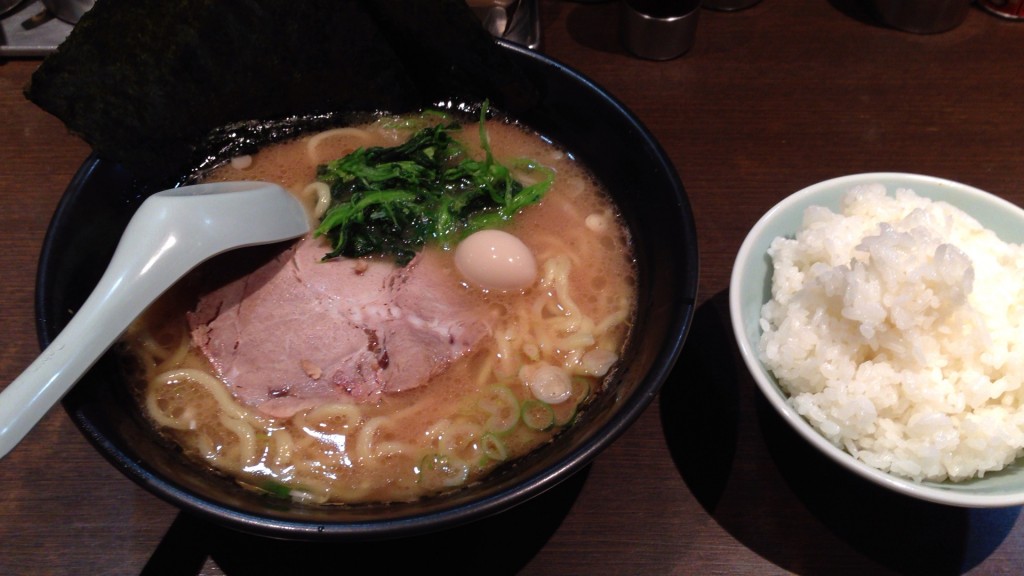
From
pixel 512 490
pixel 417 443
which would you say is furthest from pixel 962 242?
pixel 417 443

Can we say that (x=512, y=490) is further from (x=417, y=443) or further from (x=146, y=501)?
(x=146, y=501)

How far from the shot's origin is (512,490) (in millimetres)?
981

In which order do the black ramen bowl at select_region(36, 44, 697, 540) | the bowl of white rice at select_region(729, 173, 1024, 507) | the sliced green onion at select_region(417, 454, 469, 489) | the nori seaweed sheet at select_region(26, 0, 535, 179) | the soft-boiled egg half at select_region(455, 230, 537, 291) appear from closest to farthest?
1. the black ramen bowl at select_region(36, 44, 697, 540)
2. the bowl of white rice at select_region(729, 173, 1024, 507)
3. the sliced green onion at select_region(417, 454, 469, 489)
4. the nori seaweed sheet at select_region(26, 0, 535, 179)
5. the soft-boiled egg half at select_region(455, 230, 537, 291)

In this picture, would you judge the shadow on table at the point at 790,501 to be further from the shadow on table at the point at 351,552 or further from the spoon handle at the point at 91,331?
the spoon handle at the point at 91,331

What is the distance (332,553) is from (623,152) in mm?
1073

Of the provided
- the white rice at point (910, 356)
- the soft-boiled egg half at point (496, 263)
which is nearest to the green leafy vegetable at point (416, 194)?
the soft-boiled egg half at point (496, 263)

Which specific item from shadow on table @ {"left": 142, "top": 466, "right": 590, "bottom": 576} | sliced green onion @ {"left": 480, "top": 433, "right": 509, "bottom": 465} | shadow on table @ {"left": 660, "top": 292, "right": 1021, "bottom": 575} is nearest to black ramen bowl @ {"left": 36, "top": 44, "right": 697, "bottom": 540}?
sliced green onion @ {"left": 480, "top": 433, "right": 509, "bottom": 465}

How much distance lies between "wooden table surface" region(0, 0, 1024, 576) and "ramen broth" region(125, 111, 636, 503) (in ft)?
0.42

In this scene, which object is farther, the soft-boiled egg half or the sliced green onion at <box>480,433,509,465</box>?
the soft-boiled egg half

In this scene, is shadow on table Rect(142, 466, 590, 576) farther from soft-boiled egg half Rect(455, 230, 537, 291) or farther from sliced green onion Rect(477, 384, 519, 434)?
soft-boiled egg half Rect(455, 230, 537, 291)

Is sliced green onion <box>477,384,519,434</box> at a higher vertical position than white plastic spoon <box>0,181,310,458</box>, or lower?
lower

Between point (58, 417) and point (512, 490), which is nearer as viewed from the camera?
point (512, 490)

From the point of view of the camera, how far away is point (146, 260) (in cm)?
123

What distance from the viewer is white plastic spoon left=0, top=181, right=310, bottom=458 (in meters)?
1.01
